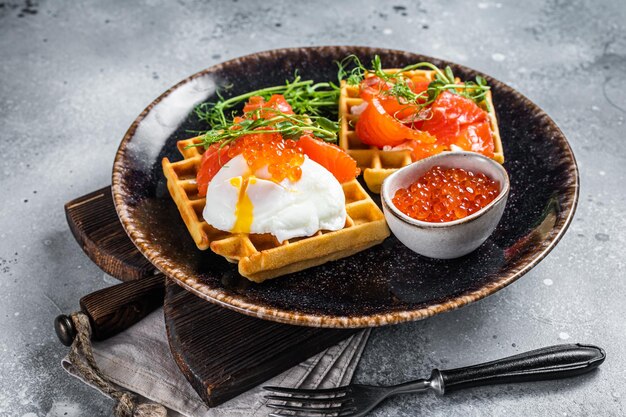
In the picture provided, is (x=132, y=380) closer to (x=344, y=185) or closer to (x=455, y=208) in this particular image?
(x=344, y=185)

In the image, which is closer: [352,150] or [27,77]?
[352,150]

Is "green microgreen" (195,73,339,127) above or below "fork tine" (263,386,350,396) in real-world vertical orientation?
above

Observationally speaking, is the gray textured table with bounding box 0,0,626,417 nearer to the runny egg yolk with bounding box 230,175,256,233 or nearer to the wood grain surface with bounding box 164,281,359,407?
the wood grain surface with bounding box 164,281,359,407

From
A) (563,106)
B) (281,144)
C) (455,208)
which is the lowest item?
(563,106)

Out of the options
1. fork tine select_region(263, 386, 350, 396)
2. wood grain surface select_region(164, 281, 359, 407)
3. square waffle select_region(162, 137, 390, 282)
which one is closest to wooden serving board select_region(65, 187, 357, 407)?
wood grain surface select_region(164, 281, 359, 407)

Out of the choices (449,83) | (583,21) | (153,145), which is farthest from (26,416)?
(583,21)

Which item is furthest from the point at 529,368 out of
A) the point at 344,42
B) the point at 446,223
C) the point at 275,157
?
the point at 344,42

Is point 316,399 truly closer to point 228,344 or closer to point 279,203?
point 228,344
